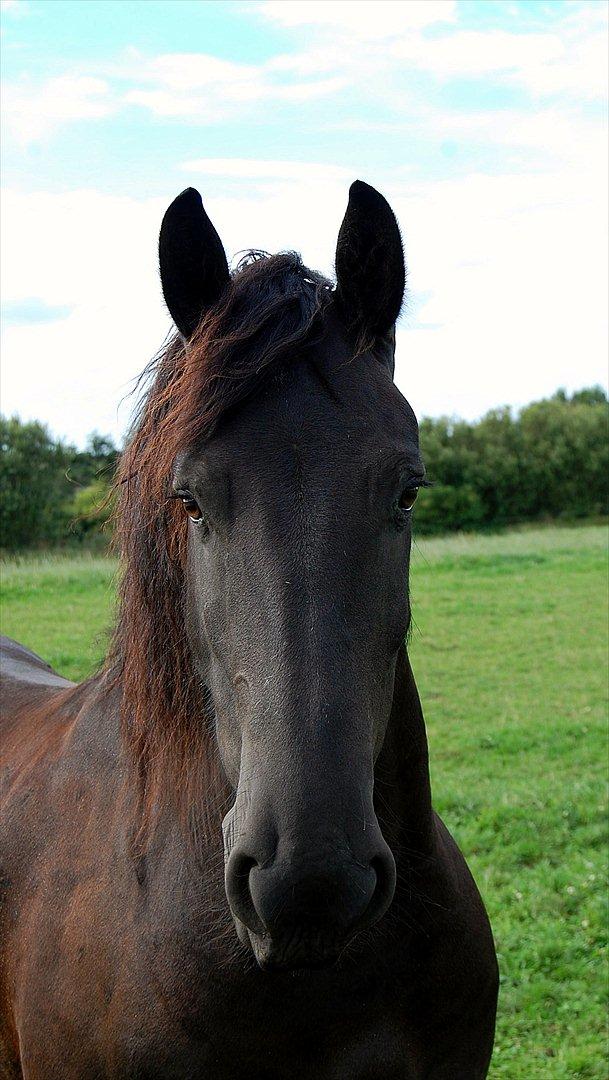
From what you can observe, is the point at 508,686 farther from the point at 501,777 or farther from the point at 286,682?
the point at 286,682

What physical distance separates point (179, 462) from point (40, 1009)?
1.44 m

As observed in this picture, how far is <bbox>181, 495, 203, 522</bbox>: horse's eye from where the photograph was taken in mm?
1923

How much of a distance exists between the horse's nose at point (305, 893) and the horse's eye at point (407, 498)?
680 millimetres

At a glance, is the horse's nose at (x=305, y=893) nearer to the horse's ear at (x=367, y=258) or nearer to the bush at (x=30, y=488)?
the horse's ear at (x=367, y=258)

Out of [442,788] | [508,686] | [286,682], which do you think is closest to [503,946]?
[442,788]

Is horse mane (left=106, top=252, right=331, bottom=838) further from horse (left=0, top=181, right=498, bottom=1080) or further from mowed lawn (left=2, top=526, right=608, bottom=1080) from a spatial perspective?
mowed lawn (left=2, top=526, right=608, bottom=1080)

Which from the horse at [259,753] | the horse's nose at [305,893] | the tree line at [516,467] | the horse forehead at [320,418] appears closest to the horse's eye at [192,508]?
the horse at [259,753]

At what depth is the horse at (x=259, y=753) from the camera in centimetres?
162

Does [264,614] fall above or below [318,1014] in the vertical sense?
above

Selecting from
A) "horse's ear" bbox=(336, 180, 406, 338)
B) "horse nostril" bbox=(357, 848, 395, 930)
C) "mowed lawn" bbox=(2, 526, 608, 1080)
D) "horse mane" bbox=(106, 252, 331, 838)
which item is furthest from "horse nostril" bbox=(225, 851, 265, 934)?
"mowed lawn" bbox=(2, 526, 608, 1080)

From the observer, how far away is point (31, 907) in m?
2.49

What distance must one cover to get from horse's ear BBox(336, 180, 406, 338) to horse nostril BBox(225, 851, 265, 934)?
3.70 ft

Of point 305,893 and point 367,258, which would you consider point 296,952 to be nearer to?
point 305,893

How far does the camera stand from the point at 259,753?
64.5 inches
